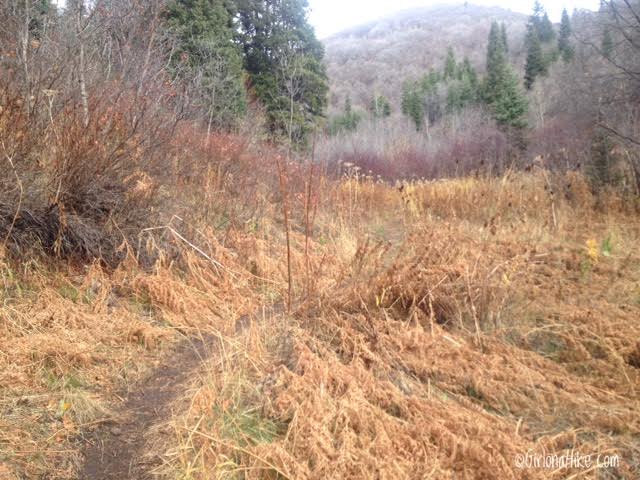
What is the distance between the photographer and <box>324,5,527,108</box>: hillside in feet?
255

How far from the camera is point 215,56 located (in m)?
13.2

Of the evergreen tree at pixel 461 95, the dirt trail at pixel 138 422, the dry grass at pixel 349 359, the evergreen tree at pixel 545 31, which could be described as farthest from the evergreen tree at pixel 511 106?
the evergreen tree at pixel 545 31

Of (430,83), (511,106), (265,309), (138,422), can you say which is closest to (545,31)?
(430,83)

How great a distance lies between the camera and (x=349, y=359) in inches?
104

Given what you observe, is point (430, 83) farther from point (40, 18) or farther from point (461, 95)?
point (40, 18)

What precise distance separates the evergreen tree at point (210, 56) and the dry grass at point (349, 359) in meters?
6.57

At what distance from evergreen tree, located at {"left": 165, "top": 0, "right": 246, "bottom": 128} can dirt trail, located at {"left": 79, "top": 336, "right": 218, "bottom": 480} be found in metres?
7.40

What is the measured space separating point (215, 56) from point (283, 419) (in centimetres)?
1330

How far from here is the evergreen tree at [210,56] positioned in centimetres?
1069

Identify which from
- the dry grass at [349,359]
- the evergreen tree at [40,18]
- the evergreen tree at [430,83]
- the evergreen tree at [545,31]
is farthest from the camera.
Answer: the evergreen tree at [545,31]

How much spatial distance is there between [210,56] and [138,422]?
11.2m

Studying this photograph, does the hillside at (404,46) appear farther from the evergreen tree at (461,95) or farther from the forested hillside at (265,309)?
the forested hillside at (265,309)

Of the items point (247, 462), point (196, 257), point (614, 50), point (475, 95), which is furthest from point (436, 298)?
point (475, 95)

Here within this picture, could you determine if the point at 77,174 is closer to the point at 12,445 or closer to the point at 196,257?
the point at 196,257
